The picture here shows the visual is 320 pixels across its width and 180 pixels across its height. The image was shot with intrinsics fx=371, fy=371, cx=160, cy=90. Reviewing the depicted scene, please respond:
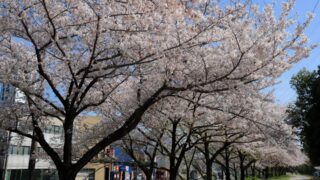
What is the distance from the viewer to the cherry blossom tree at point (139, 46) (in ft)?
21.7

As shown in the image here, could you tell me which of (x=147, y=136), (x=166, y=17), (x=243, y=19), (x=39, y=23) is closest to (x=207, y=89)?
(x=243, y=19)

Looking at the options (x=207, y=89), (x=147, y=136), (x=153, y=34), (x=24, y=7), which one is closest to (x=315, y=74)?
(x=147, y=136)

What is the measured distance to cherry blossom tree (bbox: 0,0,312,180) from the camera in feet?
21.7

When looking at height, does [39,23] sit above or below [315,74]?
below

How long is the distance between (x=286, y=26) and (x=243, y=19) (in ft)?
2.90

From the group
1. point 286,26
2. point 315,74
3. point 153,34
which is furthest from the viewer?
point 315,74

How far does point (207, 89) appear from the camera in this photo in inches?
336

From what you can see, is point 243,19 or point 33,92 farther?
point 33,92

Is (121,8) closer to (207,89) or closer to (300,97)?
(207,89)

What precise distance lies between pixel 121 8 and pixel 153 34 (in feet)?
3.13

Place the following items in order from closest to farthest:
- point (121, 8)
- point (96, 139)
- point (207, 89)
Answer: point (121, 8) < point (207, 89) < point (96, 139)

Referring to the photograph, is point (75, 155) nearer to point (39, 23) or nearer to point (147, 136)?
point (147, 136)

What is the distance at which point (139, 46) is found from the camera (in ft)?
23.5

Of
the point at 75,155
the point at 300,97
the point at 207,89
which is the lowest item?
the point at 75,155
